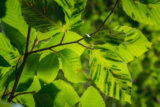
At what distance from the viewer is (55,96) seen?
35 cm

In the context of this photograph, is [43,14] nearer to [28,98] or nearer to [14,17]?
[14,17]

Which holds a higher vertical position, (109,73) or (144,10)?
(144,10)

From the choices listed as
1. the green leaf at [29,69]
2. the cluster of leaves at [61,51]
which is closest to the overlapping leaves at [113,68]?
the cluster of leaves at [61,51]

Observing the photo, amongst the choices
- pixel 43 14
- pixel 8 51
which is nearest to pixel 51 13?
pixel 43 14

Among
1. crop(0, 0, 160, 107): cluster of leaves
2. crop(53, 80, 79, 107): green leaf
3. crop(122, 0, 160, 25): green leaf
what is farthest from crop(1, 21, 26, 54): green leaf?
crop(122, 0, 160, 25): green leaf

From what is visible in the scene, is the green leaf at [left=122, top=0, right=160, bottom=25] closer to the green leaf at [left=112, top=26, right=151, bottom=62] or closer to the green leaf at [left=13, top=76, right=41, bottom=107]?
the green leaf at [left=112, top=26, right=151, bottom=62]

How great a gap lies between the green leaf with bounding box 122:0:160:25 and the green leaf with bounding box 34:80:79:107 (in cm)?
20

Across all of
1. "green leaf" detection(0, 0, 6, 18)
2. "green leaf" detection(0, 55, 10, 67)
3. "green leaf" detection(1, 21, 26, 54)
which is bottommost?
"green leaf" detection(0, 55, 10, 67)

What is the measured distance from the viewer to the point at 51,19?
29cm

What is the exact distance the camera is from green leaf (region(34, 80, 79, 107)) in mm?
335

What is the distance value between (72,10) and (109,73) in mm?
142

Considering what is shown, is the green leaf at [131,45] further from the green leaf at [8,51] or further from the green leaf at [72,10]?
the green leaf at [8,51]

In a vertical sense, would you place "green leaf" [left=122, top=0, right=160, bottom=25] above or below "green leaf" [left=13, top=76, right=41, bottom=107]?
above

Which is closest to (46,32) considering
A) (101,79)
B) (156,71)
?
(101,79)
